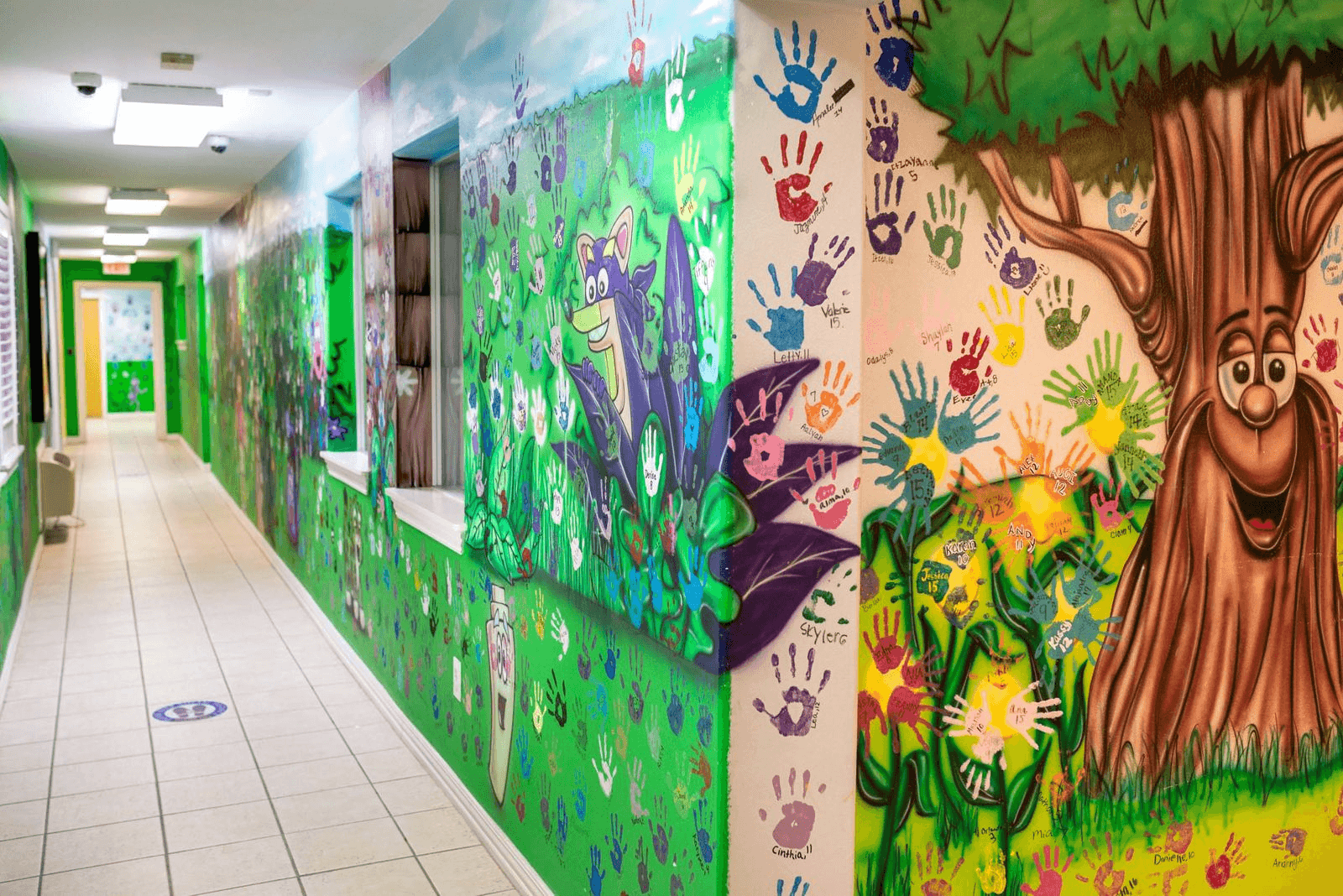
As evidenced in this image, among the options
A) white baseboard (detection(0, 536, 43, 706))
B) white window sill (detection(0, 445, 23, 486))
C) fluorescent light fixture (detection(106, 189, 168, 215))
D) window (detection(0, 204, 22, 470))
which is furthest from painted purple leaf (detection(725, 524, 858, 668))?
fluorescent light fixture (detection(106, 189, 168, 215))

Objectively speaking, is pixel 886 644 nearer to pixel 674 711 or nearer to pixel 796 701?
pixel 796 701

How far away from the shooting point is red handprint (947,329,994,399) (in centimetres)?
234

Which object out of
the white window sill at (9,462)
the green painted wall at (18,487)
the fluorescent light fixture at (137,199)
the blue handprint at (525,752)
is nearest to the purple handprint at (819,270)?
the blue handprint at (525,752)

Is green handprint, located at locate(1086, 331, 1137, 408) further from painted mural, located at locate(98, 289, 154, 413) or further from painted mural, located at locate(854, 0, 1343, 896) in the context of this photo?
painted mural, located at locate(98, 289, 154, 413)

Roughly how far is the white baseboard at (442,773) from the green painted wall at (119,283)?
36.7ft

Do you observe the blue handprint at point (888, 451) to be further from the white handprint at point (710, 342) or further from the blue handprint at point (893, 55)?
the blue handprint at point (893, 55)

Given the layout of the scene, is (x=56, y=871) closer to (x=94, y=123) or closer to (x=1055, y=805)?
(x=1055, y=805)

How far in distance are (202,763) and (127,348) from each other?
18.4 metres

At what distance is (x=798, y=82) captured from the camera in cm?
205

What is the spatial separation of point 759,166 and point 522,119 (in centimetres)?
122

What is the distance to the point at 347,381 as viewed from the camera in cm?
589

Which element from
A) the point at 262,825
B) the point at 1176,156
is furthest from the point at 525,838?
the point at 1176,156

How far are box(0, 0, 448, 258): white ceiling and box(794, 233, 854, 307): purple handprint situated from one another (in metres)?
2.11

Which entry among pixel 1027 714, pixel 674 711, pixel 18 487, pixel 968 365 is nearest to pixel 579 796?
pixel 674 711
